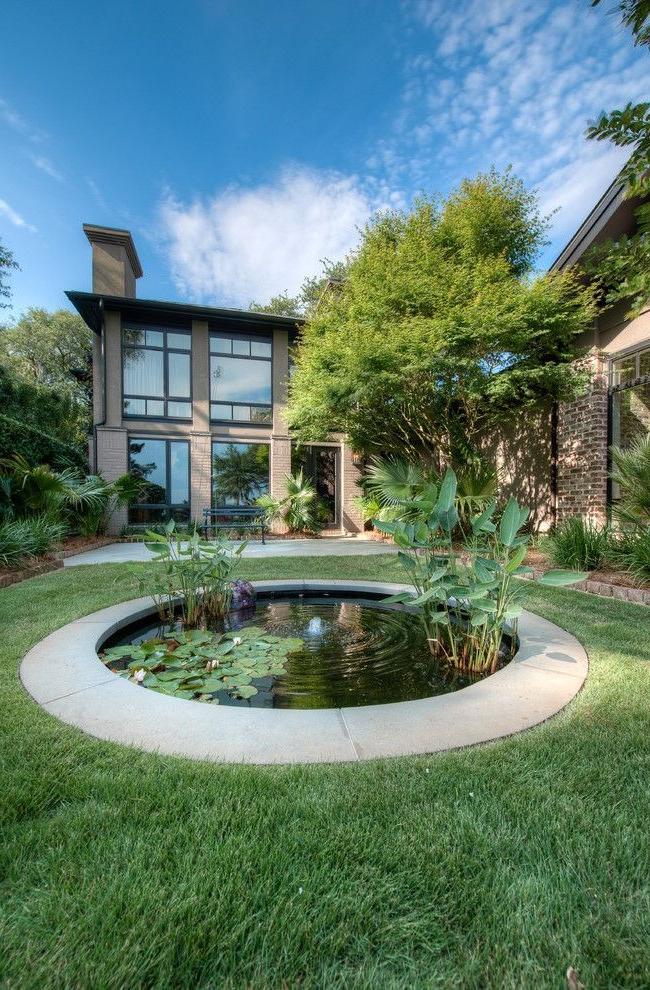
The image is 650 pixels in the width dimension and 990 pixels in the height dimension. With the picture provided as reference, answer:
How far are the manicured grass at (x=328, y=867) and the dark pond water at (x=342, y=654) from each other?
3.00ft

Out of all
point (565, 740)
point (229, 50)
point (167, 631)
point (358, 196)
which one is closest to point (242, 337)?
point (358, 196)

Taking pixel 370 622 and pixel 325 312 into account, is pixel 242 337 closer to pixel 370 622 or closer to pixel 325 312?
pixel 325 312

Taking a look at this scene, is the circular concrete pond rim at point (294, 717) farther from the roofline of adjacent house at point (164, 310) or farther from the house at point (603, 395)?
the roofline of adjacent house at point (164, 310)

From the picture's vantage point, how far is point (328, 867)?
1.17 meters

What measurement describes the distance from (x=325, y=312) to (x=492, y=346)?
3.95m

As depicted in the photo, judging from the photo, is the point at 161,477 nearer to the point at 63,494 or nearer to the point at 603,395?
the point at 63,494

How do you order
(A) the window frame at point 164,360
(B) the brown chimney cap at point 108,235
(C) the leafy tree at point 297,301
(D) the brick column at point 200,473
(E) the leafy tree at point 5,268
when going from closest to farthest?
(A) the window frame at point 164,360 < (D) the brick column at point 200,473 < (B) the brown chimney cap at point 108,235 < (E) the leafy tree at point 5,268 < (C) the leafy tree at point 297,301

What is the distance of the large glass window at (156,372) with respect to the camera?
37.6 ft

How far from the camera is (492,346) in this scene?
7668 mm

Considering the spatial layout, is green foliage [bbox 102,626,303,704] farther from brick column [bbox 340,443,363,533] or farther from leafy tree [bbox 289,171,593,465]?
brick column [bbox 340,443,363,533]

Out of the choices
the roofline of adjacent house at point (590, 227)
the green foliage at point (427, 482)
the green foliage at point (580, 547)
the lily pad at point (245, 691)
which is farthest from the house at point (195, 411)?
the lily pad at point (245, 691)

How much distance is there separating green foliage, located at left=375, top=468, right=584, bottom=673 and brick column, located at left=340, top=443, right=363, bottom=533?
934 centimetres

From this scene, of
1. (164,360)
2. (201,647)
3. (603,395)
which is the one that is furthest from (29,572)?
(603,395)

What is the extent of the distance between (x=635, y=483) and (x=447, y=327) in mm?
3942
